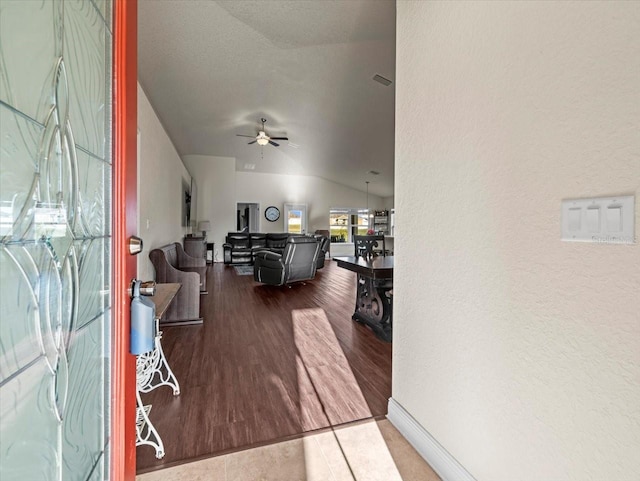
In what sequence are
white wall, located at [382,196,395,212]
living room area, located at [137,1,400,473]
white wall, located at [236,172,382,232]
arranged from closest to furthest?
living room area, located at [137,1,400,473], white wall, located at [236,172,382,232], white wall, located at [382,196,395,212]

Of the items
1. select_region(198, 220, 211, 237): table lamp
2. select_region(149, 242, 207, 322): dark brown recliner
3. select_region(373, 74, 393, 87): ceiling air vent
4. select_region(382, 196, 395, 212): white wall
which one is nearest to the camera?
select_region(149, 242, 207, 322): dark brown recliner

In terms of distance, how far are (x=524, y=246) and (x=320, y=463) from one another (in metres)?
1.31

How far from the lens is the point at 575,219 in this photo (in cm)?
81

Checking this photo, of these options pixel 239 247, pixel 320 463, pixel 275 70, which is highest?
pixel 275 70

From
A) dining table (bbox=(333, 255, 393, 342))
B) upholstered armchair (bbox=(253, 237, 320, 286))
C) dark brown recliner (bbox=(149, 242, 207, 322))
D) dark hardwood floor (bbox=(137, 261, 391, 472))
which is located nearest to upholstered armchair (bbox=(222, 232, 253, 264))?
upholstered armchair (bbox=(253, 237, 320, 286))

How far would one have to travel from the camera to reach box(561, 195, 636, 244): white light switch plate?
0.70 meters

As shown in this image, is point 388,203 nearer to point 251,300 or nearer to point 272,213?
point 272,213

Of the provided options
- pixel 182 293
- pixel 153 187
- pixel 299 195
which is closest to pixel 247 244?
pixel 299 195

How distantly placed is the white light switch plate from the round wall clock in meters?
10.00

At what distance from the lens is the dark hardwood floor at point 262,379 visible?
5.15 ft

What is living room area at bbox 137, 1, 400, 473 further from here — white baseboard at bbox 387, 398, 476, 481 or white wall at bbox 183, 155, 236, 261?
white baseboard at bbox 387, 398, 476, 481

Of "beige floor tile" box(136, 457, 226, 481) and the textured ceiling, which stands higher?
the textured ceiling

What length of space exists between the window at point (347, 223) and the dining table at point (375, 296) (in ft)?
25.8

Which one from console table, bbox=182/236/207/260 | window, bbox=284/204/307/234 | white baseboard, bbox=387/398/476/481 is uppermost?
window, bbox=284/204/307/234
